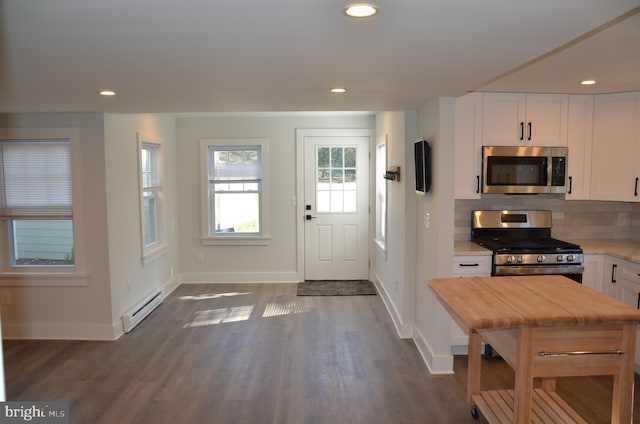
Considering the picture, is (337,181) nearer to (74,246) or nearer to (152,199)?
(152,199)

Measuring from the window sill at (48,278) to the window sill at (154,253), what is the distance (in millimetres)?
704

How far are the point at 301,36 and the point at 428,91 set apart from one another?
151 cm

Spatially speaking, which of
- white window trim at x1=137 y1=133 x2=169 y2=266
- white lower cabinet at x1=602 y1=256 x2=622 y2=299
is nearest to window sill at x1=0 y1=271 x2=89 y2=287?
white window trim at x1=137 y1=133 x2=169 y2=266

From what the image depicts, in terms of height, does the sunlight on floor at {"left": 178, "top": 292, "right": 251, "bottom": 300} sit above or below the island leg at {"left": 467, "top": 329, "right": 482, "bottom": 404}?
below

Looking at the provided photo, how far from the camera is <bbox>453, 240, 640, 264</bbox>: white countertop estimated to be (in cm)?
357

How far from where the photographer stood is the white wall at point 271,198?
6113 mm

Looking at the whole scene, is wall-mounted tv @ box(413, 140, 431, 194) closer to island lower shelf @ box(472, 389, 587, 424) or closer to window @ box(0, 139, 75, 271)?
island lower shelf @ box(472, 389, 587, 424)

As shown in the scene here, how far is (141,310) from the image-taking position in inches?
187

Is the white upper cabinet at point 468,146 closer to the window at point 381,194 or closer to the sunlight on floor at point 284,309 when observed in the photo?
the window at point 381,194

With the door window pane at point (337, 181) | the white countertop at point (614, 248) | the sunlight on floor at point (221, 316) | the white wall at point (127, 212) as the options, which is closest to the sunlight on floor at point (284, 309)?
the sunlight on floor at point (221, 316)

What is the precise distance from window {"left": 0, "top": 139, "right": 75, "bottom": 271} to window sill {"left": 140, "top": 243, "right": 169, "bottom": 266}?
73 centimetres

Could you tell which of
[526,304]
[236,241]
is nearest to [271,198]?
[236,241]

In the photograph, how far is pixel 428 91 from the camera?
3.17 meters

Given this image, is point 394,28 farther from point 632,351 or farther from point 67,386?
point 67,386
